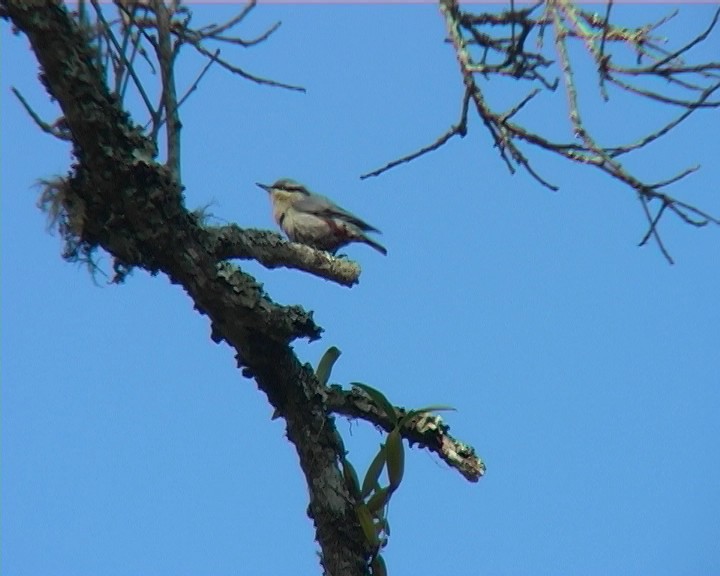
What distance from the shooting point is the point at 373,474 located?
8.69 feet

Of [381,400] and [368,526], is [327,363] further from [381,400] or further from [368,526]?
[368,526]

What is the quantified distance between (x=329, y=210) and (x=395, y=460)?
3.24m

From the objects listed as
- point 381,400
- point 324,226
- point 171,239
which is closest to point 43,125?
point 171,239

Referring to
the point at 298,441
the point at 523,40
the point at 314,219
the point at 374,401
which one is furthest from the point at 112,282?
the point at 314,219

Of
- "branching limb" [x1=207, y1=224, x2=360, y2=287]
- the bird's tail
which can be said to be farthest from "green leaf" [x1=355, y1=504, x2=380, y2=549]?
the bird's tail

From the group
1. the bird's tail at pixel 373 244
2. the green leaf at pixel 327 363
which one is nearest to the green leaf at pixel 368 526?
the green leaf at pixel 327 363

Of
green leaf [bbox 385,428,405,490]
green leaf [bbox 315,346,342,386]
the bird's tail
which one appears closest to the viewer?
green leaf [bbox 385,428,405,490]

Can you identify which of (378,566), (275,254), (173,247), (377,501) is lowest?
(378,566)

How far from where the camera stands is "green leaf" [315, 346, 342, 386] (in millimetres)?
2777

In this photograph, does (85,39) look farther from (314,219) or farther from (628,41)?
(314,219)

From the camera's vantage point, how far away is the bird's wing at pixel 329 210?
18.8ft

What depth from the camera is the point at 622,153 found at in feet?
9.06

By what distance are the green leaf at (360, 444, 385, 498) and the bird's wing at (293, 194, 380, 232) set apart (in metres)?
3.16

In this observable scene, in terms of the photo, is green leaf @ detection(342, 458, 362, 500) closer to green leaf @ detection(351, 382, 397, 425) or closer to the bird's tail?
green leaf @ detection(351, 382, 397, 425)
